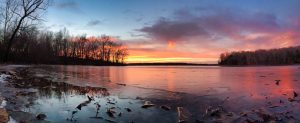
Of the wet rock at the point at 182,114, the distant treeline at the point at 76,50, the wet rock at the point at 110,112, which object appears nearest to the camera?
the wet rock at the point at 182,114

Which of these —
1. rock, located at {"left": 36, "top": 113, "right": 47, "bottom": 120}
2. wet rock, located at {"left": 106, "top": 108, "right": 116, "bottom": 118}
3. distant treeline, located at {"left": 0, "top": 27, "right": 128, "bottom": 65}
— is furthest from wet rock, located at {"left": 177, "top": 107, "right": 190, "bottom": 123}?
distant treeline, located at {"left": 0, "top": 27, "right": 128, "bottom": 65}

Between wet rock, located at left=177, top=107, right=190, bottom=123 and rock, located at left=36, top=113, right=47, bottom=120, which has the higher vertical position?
rock, located at left=36, top=113, right=47, bottom=120

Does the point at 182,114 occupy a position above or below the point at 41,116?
below

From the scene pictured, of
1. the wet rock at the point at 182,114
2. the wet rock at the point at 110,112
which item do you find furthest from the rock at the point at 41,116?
the wet rock at the point at 182,114

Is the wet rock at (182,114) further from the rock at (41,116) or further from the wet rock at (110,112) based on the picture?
the rock at (41,116)

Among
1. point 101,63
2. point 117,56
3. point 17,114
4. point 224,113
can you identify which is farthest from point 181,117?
point 117,56

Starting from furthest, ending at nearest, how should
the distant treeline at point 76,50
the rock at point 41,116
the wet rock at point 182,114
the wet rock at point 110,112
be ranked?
the distant treeline at point 76,50
the wet rock at point 110,112
the wet rock at point 182,114
the rock at point 41,116

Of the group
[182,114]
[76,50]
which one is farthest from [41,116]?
[76,50]

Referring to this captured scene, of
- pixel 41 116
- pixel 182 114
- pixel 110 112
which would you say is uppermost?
pixel 41 116

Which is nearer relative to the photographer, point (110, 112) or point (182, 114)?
point (110, 112)

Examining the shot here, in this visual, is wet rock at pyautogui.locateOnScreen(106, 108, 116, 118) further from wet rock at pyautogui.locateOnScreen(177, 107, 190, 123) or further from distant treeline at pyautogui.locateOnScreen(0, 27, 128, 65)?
distant treeline at pyautogui.locateOnScreen(0, 27, 128, 65)

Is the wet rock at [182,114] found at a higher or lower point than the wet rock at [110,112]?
lower

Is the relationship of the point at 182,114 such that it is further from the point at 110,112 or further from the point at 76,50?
the point at 76,50

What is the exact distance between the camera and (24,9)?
1724 inches
